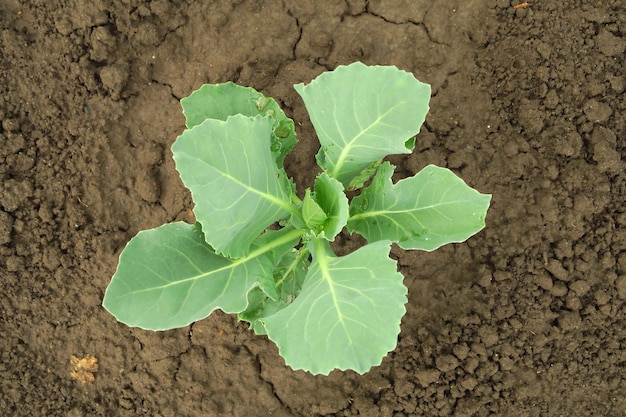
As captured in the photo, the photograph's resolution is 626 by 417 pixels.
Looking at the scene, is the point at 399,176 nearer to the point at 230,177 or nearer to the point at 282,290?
the point at 282,290

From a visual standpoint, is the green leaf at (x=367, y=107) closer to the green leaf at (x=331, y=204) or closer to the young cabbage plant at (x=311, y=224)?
the young cabbage plant at (x=311, y=224)

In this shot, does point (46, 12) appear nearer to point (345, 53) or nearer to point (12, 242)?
point (12, 242)

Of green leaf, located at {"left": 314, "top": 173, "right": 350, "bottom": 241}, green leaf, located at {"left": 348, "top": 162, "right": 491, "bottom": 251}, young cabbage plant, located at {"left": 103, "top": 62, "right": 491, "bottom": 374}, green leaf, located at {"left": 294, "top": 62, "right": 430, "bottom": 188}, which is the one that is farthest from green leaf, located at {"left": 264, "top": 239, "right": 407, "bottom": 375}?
green leaf, located at {"left": 294, "top": 62, "right": 430, "bottom": 188}

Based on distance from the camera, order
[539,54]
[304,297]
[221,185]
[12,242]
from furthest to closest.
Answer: [12,242]
[539,54]
[304,297]
[221,185]

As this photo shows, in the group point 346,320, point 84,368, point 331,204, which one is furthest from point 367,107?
point 84,368

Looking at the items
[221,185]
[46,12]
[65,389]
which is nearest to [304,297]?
[221,185]

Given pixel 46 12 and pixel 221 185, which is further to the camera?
pixel 46 12

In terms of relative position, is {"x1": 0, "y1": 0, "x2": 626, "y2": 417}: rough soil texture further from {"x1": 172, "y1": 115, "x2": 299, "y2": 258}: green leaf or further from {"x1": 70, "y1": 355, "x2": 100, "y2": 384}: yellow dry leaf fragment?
{"x1": 172, "y1": 115, "x2": 299, "y2": 258}: green leaf
